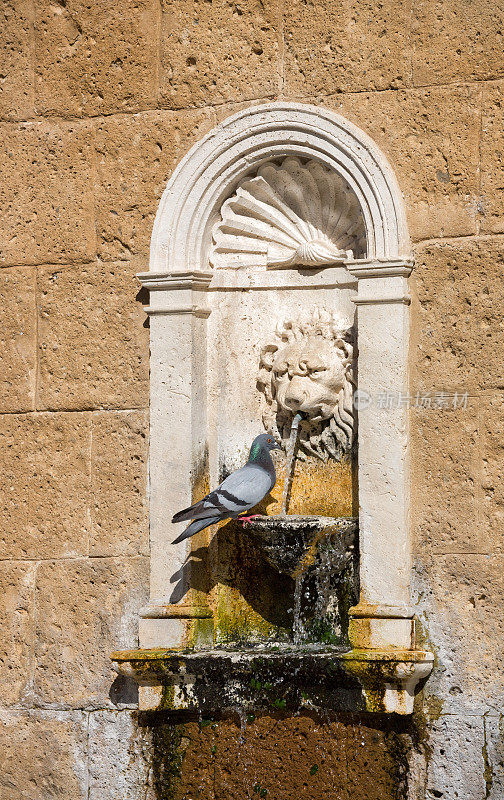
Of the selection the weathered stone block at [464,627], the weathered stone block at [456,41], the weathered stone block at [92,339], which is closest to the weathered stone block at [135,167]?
the weathered stone block at [92,339]

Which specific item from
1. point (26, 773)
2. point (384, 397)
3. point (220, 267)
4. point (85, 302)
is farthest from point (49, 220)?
point (26, 773)

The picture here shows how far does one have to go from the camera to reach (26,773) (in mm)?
5555

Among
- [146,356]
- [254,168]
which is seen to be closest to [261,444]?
[146,356]

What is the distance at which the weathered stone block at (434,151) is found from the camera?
16.9 ft

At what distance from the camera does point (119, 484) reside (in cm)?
557

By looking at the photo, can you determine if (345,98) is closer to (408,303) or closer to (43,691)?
(408,303)

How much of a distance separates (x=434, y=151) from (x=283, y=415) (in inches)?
50.8

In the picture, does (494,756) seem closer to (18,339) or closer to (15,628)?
(15,628)

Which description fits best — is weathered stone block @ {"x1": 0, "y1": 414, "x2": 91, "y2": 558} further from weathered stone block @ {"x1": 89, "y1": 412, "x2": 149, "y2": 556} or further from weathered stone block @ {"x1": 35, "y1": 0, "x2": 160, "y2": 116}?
weathered stone block @ {"x1": 35, "y1": 0, "x2": 160, "y2": 116}

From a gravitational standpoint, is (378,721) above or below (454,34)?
below

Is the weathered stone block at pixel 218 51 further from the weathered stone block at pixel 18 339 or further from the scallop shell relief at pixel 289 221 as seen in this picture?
the weathered stone block at pixel 18 339

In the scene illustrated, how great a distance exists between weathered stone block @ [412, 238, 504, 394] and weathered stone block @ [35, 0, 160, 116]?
1.50 m

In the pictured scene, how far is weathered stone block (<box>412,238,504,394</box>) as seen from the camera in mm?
5082

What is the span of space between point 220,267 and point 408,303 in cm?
92
